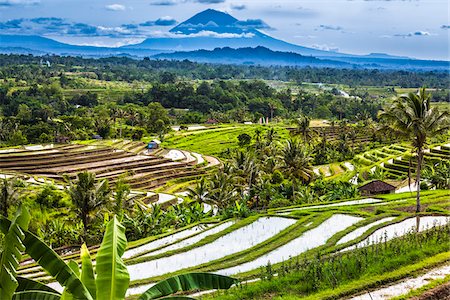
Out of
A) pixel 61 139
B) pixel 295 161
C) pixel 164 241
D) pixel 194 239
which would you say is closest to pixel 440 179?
pixel 295 161

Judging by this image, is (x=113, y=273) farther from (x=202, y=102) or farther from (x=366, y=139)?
(x=202, y=102)

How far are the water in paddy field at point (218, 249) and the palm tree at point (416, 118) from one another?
5.87m

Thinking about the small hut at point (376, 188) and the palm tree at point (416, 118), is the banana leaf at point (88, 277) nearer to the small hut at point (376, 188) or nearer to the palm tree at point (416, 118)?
the palm tree at point (416, 118)

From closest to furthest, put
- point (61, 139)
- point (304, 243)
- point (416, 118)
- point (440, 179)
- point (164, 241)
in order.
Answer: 1. point (416, 118)
2. point (304, 243)
3. point (164, 241)
4. point (440, 179)
5. point (61, 139)

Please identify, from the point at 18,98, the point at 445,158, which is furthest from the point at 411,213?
the point at 18,98

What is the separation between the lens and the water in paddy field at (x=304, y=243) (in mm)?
14252

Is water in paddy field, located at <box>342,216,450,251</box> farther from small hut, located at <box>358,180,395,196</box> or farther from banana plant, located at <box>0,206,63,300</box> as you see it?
banana plant, located at <box>0,206,63,300</box>

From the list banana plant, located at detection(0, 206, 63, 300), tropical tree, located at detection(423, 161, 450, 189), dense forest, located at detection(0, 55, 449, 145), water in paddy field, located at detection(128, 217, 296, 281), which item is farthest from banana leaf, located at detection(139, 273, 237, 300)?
dense forest, located at detection(0, 55, 449, 145)

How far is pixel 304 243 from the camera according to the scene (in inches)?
634

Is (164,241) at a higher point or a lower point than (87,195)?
lower

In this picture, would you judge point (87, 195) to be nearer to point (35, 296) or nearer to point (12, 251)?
point (35, 296)

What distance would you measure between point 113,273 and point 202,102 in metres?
92.1

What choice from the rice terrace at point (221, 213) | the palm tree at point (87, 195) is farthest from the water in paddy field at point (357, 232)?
the palm tree at point (87, 195)

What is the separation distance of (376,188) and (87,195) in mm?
16064
